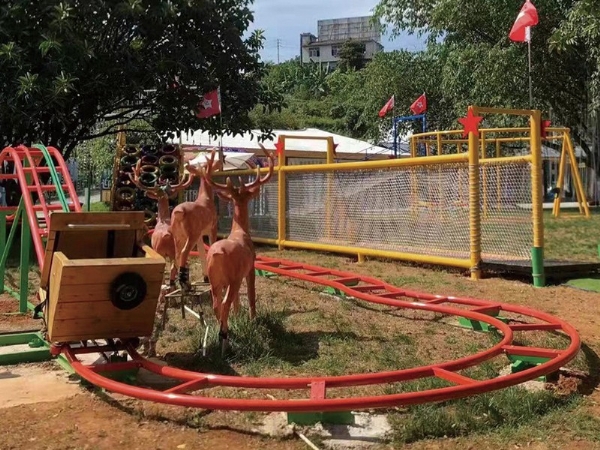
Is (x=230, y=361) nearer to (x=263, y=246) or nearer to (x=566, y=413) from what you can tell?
(x=566, y=413)

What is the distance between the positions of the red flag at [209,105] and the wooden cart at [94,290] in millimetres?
9389

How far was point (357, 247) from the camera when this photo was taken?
34.6 feet

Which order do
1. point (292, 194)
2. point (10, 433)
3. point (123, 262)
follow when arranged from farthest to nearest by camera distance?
point (292, 194) → point (123, 262) → point (10, 433)

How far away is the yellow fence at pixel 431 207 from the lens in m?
8.48

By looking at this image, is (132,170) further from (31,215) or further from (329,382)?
(329,382)

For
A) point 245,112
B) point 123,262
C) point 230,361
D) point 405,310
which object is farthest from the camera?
point 245,112

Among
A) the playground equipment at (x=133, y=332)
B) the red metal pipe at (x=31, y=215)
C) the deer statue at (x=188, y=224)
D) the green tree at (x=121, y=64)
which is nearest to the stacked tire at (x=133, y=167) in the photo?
the green tree at (x=121, y=64)

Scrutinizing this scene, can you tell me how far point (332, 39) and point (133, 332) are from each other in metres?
127

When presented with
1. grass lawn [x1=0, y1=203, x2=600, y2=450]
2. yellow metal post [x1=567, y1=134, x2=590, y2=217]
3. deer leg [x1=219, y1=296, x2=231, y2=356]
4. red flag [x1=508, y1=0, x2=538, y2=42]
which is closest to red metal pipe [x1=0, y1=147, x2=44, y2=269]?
grass lawn [x1=0, y1=203, x2=600, y2=450]

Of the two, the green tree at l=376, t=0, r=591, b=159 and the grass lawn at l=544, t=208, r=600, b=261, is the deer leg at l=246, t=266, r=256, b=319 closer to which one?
the grass lawn at l=544, t=208, r=600, b=261

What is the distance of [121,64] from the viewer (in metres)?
13.4

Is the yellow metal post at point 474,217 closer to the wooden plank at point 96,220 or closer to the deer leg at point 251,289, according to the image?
the deer leg at point 251,289

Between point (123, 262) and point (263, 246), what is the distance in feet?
28.0

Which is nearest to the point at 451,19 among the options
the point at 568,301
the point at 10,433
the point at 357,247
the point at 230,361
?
the point at 357,247
